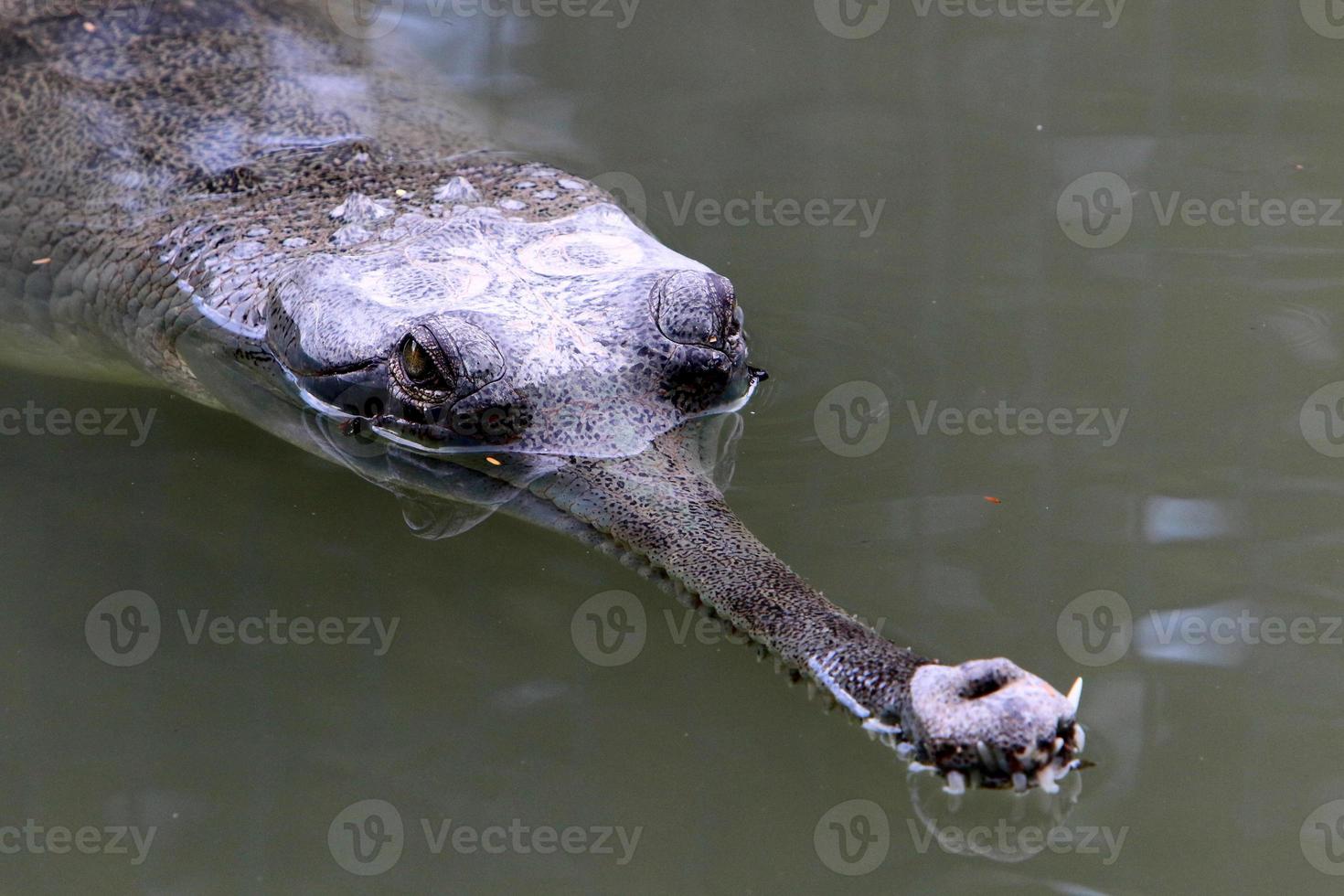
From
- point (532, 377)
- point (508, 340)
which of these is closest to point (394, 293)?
point (508, 340)

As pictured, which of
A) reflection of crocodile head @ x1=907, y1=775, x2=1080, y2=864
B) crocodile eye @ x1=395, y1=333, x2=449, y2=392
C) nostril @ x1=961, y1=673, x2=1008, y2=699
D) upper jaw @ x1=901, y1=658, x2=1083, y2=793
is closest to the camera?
upper jaw @ x1=901, y1=658, x2=1083, y2=793

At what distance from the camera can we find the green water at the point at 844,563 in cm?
374

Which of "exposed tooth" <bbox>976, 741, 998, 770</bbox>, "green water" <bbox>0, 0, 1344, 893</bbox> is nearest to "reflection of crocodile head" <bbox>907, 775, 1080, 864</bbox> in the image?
"green water" <bbox>0, 0, 1344, 893</bbox>

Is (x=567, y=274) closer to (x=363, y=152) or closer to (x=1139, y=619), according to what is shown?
(x=363, y=152)

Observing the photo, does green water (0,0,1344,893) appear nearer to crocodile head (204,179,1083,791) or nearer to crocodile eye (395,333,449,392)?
crocodile head (204,179,1083,791)

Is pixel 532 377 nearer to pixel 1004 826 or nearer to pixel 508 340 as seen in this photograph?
pixel 508 340

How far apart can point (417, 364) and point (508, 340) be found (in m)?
0.30

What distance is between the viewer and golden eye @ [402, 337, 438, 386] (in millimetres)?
4094

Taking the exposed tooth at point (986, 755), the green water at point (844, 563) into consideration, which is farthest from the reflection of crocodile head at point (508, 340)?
the exposed tooth at point (986, 755)

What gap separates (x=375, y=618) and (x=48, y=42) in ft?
10.1

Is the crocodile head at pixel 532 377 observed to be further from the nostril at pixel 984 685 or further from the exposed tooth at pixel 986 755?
the exposed tooth at pixel 986 755

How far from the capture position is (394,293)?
431cm

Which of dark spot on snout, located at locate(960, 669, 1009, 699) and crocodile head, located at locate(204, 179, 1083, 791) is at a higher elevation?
dark spot on snout, located at locate(960, 669, 1009, 699)

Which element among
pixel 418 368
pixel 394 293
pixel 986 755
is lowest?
pixel 418 368
